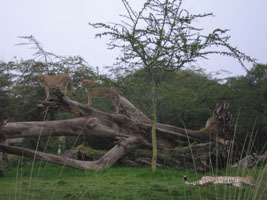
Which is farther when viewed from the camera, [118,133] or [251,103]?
[251,103]

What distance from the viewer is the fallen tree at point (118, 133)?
927cm

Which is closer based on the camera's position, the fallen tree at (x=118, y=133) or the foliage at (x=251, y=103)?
the fallen tree at (x=118, y=133)

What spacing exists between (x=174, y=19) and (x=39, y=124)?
16.4 feet

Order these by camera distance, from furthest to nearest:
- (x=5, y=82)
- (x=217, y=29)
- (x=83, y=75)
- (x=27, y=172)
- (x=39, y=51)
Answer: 1. (x=83, y=75)
2. (x=39, y=51)
3. (x=5, y=82)
4. (x=27, y=172)
5. (x=217, y=29)

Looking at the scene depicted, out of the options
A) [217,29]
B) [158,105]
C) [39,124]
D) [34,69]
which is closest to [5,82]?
[34,69]

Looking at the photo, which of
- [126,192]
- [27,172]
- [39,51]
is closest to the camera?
[126,192]

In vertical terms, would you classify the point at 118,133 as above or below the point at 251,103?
below

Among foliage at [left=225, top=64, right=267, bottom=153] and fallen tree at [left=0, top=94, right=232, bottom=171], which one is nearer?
fallen tree at [left=0, top=94, right=232, bottom=171]

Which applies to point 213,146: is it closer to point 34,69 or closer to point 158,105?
point 158,105

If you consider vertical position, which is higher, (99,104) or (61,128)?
(99,104)

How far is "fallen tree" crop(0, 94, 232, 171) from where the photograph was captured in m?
9.27

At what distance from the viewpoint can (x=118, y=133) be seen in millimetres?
10617

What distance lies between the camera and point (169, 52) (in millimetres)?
8508

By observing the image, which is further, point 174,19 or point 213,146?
point 213,146
